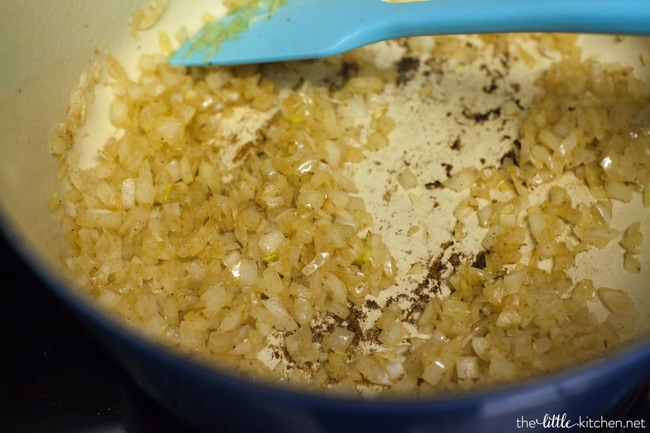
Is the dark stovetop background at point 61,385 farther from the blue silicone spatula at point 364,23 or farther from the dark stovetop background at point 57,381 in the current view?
the blue silicone spatula at point 364,23

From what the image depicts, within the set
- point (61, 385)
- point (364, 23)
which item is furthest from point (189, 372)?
point (364, 23)

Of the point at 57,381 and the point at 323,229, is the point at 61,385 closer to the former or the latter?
the point at 57,381

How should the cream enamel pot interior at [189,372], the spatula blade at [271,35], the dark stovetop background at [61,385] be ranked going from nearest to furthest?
the cream enamel pot interior at [189,372]
the dark stovetop background at [61,385]
the spatula blade at [271,35]

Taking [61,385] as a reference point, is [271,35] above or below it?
above

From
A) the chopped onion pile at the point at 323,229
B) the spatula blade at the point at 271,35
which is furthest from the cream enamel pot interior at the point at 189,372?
the spatula blade at the point at 271,35

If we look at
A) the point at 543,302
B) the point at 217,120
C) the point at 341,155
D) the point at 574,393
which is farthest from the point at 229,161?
the point at 574,393

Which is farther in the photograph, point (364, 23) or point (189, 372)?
point (364, 23)

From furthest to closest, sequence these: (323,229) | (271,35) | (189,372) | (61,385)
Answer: (271,35), (323,229), (61,385), (189,372)
